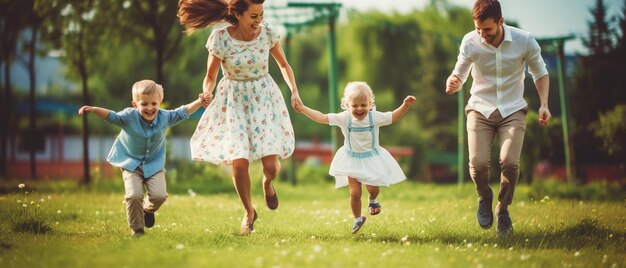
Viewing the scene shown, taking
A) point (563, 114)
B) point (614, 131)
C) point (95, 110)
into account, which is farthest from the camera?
point (563, 114)

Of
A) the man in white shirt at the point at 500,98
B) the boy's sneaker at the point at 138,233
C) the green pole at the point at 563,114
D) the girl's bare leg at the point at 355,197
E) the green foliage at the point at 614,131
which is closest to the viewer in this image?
the boy's sneaker at the point at 138,233

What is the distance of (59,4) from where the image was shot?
43.1 ft

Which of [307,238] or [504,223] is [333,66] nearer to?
[504,223]

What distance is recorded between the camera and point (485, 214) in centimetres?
665

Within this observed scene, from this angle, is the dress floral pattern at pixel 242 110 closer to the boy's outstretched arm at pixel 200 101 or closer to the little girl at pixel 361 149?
the boy's outstretched arm at pixel 200 101

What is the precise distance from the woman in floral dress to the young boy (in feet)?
1.25

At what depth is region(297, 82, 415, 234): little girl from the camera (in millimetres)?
6574

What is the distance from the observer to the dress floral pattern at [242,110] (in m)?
6.73

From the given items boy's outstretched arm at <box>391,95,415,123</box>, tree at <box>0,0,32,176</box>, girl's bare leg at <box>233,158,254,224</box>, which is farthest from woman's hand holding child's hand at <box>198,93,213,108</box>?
tree at <box>0,0,32,176</box>

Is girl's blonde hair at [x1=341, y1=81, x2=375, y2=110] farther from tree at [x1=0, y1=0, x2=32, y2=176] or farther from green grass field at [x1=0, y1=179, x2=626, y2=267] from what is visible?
tree at [x1=0, y1=0, x2=32, y2=176]


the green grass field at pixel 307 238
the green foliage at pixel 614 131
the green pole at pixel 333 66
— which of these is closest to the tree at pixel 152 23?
the green pole at pixel 333 66

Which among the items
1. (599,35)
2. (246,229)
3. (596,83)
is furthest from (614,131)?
(246,229)

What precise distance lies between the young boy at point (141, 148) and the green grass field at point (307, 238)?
294mm

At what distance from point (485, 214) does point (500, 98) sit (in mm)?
1060
